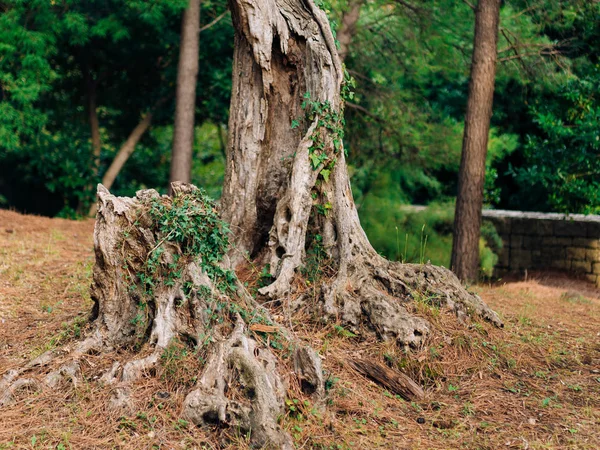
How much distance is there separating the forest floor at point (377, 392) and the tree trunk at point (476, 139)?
74.4 inches

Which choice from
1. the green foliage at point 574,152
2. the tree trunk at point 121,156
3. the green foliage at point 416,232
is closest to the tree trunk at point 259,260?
the green foliage at point 416,232

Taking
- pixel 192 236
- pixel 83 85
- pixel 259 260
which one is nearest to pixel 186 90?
pixel 83 85

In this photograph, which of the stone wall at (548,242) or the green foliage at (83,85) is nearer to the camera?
the green foliage at (83,85)

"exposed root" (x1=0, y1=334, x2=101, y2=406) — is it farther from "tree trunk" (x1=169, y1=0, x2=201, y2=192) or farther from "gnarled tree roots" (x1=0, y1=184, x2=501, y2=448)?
"tree trunk" (x1=169, y1=0, x2=201, y2=192)

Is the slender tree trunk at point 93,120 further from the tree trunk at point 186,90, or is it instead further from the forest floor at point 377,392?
the forest floor at point 377,392

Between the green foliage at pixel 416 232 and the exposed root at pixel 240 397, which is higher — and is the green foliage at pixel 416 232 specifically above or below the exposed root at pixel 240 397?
above

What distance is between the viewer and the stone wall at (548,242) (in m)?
11.3

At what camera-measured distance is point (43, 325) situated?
554cm

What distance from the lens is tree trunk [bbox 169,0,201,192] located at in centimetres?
1011

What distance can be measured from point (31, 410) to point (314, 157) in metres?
2.80

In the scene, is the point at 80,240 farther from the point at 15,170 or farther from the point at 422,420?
the point at 422,420

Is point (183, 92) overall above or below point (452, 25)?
below

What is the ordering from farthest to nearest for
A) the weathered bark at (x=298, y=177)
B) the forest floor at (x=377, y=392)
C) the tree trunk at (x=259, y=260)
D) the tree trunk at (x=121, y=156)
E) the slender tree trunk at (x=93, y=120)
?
the slender tree trunk at (x=93, y=120) < the tree trunk at (x=121, y=156) < the weathered bark at (x=298, y=177) < the tree trunk at (x=259, y=260) < the forest floor at (x=377, y=392)

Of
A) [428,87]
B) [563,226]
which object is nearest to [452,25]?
[563,226]
